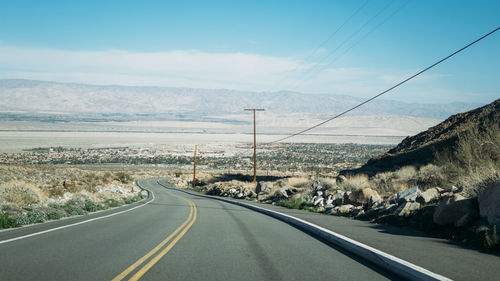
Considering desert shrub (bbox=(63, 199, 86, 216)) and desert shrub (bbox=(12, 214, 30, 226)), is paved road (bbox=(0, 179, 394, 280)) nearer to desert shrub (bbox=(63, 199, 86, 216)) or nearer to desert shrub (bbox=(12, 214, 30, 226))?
desert shrub (bbox=(12, 214, 30, 226))

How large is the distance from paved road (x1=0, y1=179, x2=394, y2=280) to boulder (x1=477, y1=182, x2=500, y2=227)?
3689mm

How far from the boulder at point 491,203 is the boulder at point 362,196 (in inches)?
261

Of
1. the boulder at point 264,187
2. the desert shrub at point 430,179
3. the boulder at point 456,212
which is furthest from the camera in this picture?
the boulder at point 264,187

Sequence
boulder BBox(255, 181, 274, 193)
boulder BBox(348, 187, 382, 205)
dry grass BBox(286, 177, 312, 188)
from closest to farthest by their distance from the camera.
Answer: boulder BBox(348, 187, 382, 205)
dry grass BBox(286, 177, 312, 188)
boulder BBox(255, 181, 274, 193)

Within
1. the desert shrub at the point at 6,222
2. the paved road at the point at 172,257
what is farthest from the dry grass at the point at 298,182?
the desert shrub at the point at 6,222

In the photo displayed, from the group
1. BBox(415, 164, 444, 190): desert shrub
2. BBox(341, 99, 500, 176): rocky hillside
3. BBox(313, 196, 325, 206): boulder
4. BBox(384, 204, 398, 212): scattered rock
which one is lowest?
BBox(313, 196, 325, 206): boulder

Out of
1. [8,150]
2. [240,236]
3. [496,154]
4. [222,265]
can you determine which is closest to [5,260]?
[222,265]

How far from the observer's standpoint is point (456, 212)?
1002 cm

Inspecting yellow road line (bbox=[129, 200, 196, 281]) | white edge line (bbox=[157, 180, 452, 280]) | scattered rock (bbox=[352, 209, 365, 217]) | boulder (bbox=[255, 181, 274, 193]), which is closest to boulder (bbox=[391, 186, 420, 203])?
scattered rock (bbox=[352, 209, 365, 217])

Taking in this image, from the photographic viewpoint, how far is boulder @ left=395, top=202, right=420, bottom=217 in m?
12.4

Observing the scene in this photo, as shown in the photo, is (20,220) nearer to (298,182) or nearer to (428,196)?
(428,196)

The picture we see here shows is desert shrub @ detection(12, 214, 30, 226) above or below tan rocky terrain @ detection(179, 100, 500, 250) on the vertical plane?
below

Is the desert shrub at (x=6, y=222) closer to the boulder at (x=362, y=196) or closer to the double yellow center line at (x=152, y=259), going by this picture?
the double yellow center line at (x=152, y=259)

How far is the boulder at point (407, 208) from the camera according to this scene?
1237 centimetres
